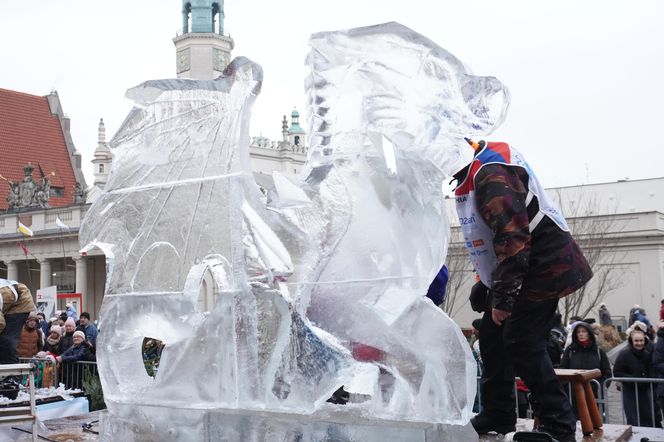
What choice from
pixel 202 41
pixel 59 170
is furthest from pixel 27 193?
pixel 202 41

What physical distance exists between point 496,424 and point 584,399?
21.8 inches

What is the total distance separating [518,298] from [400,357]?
0.73 m

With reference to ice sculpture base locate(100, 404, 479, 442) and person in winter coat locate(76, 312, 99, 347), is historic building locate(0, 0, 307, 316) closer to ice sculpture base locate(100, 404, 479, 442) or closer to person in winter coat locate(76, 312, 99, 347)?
person in winter coat locate(76, 312, 99, 347)

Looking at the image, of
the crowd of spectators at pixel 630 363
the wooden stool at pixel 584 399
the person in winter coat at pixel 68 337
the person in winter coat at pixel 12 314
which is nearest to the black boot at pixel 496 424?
the wooden stool at pixel 584 399

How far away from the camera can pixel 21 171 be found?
46.4 m

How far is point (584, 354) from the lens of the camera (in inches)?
309

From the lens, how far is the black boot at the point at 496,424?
4457 mm

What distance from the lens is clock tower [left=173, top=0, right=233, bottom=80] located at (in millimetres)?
55500

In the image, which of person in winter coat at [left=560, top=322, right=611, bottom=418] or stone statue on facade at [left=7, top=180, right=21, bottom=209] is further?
stone statue on facade at [left=7, top=180, right=21, bottom=209]

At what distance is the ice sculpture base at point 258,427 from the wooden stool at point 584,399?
1.04 meters

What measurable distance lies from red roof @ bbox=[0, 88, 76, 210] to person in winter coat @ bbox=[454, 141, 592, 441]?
44533mm

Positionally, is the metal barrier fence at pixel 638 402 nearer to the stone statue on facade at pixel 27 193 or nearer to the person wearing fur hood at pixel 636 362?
the person wearing fur hood at pixel 636 362

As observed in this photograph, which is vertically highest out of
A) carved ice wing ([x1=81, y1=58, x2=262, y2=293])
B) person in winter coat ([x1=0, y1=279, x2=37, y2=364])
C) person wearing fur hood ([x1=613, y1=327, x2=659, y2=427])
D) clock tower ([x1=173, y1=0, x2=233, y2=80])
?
clock tower ([x1=173, y1=0, x2=233, y2=80])

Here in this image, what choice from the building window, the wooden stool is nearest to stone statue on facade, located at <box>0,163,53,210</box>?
the building window
